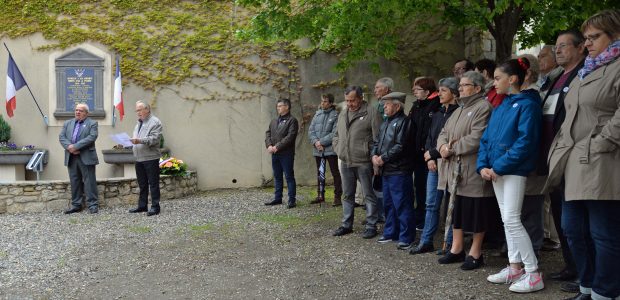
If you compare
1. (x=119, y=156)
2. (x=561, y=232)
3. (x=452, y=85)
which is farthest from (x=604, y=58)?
(x=119, y=156)

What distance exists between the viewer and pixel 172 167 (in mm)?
10891

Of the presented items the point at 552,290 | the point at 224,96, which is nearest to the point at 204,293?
the point at 552,290

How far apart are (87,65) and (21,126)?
1687 mm

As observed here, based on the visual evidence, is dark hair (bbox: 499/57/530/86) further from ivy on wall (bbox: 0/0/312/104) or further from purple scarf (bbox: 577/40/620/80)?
ivy on wall (bbox: 0/0/312/104)

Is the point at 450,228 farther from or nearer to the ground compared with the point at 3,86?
nearer to the ground

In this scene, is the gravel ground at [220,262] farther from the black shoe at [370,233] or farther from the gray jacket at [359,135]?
the gray jacket at [359,135]

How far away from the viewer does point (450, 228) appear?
5.55m

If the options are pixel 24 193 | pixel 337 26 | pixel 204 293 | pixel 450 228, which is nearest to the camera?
pixel 204 293

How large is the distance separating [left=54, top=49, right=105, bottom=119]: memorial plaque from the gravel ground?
11.4 ft

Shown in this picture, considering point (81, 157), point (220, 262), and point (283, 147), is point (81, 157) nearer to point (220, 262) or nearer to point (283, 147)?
point (283, 147)

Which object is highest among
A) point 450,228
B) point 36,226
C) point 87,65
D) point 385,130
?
point 87,65

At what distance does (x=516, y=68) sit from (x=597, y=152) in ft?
4.32

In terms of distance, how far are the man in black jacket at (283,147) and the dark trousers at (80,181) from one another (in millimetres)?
2646

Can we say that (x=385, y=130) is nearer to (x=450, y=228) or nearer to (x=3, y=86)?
(x=450, y=228)
